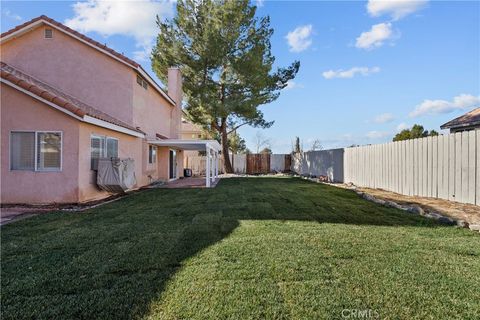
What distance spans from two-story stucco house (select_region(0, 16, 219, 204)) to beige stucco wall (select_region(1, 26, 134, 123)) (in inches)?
1.6

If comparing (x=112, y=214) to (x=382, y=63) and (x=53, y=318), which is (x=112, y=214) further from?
(x=382, y=63)

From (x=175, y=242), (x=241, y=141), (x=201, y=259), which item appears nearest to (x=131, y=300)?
(x=201, y=259)

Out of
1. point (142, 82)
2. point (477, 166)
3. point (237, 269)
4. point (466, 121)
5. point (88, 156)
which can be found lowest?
point (237, 269)

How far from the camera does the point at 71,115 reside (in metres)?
9.81

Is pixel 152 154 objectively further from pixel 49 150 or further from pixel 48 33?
pixel 49 150

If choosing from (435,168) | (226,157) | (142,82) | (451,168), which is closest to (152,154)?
(142,82)

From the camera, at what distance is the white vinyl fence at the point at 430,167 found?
29.1ft

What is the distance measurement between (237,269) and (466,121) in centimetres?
1763

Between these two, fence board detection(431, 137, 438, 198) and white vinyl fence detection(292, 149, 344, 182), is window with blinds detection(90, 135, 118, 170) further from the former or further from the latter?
white vinyl fence detection(292, 149, 344, 182)

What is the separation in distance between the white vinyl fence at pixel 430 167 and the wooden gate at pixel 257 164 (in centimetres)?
1670

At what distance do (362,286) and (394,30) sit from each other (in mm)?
13709

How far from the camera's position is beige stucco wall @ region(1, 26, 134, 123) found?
1362 centimetres

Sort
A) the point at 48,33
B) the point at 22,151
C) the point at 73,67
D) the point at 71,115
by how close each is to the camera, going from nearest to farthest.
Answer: the point at 71,115, the point at 22,151, the point at 48,33, the point at 73,67

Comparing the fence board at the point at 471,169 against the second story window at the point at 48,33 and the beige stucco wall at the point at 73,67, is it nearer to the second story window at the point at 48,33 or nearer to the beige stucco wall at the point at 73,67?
the beige stucco wall at the point at 73,67
